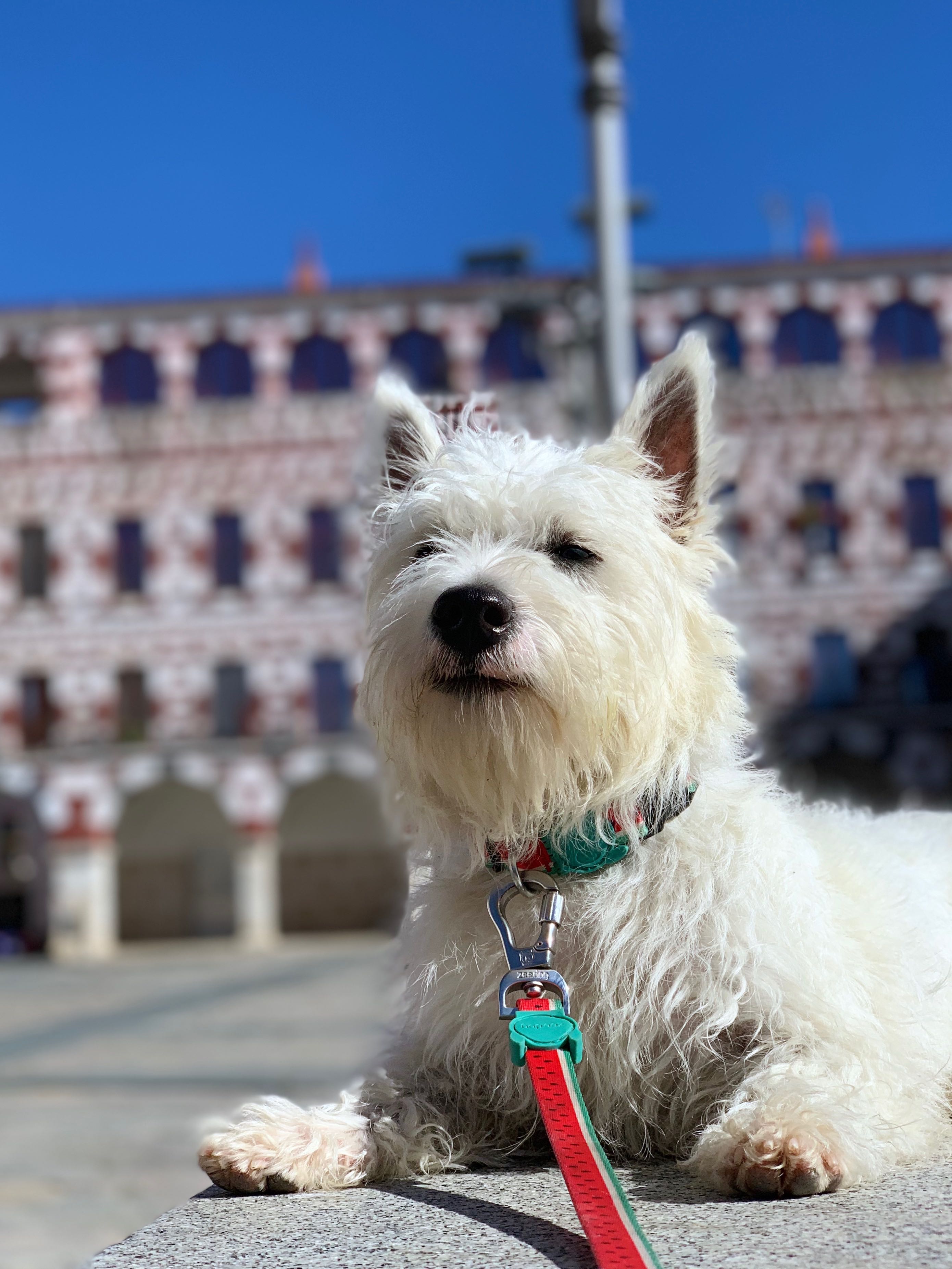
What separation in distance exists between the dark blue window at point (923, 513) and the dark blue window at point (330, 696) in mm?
13194

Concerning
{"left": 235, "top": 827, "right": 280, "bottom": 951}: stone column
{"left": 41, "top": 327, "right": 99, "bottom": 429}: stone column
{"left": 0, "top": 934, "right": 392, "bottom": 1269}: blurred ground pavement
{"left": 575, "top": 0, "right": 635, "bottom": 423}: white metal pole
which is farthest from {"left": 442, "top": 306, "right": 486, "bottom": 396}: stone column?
{"left": 575, "top": 0, "right": 635, "bottom": 423}: white metal pole

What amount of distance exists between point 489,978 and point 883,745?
29.5 meters

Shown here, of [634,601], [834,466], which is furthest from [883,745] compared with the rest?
[634,601]

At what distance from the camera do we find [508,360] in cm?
3312

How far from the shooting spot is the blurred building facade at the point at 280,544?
3142 cm

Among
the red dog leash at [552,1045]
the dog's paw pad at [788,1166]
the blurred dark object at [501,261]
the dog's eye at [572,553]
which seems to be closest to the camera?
the red dog leash at [552,1045]

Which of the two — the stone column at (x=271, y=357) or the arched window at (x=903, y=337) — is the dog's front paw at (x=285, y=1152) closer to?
the stone column at (x=271, y=357)

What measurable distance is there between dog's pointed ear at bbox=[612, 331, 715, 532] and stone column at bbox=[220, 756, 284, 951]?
2974cm

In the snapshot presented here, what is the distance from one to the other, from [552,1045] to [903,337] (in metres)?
32.7

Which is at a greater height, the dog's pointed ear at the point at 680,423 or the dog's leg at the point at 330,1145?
the dog's pointed ear at the point at 680,423

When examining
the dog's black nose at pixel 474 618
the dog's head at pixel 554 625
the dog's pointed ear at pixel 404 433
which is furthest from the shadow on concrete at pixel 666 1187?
the dog's pointed ear at pixel 404 433

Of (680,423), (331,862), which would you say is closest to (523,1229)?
(680,423)

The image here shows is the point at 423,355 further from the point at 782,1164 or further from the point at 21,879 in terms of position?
the point at 782,1164

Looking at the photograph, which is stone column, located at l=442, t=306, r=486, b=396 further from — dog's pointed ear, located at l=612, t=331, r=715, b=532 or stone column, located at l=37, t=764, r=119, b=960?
dog's pointed ear, located at l=612, t=331, r=715, b=532
